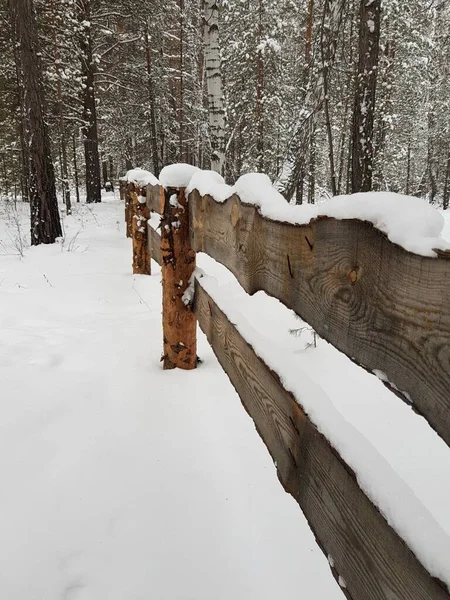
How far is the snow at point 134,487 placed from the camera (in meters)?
1.57

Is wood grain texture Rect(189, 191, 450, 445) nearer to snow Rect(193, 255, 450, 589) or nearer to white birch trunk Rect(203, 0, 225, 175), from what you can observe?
snow Rect(193, 255, 450, 589)

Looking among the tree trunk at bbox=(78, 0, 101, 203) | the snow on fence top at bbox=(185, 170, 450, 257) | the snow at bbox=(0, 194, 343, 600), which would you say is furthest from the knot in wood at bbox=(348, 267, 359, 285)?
the tree trunk at bbox=(78, 0, 101, 203)

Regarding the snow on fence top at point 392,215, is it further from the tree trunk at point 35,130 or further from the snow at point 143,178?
the tree trunk at point 35,130

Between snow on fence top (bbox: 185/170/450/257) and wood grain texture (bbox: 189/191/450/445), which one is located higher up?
snow on fence top (bbox: 185/170/450/257)

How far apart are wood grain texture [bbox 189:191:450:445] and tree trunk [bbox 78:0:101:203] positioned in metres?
15.8

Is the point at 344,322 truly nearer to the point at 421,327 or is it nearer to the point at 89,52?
the point at 421,327

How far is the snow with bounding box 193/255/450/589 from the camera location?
87cm

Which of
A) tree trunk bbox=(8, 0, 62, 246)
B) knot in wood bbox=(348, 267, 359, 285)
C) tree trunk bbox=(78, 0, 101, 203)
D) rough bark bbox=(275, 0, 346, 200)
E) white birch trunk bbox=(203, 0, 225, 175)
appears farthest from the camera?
tree trunk bbox=(78, 0, 101, 203)

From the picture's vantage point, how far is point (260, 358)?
160cm

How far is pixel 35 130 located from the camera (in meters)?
7.91

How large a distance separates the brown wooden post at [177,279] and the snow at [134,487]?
15 cm

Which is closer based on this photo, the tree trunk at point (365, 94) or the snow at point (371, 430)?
the snow at point (371, 430)

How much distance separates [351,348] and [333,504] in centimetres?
43

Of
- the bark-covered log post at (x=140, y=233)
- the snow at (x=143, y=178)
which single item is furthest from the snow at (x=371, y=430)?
the bark-covered log post at (x=140, y=233)
